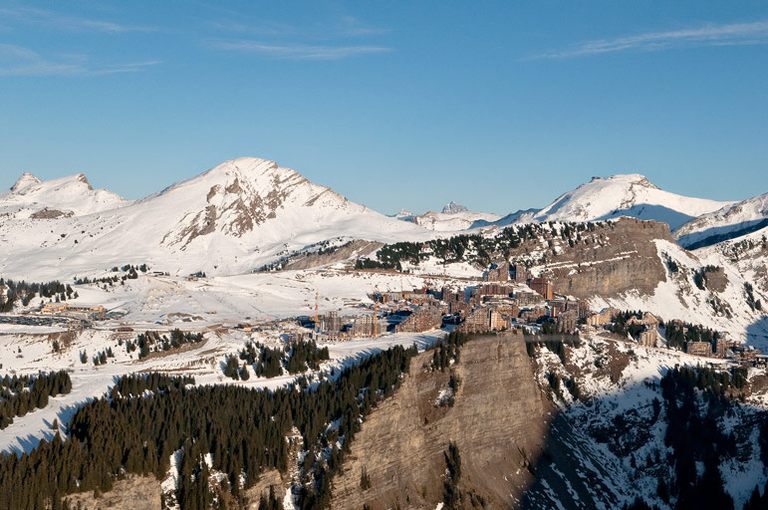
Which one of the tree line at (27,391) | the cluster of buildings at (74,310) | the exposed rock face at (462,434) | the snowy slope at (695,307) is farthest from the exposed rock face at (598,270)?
the tree line at (27,391)

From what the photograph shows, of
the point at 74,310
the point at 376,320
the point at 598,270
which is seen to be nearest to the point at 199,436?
the point at 376,320

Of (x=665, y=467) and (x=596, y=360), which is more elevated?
(x=596, y=360)

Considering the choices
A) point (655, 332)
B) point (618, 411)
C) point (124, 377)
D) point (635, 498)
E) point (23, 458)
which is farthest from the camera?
point (655, 332)

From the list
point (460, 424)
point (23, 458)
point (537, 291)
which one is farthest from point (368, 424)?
point (537, 291)

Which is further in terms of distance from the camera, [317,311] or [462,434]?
[317,311]

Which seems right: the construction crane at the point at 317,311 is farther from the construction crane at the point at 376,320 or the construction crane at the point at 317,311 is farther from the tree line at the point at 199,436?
the tree line at the point at 199,436

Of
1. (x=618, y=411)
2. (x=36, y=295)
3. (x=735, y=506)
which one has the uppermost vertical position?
(x=36, y=295)

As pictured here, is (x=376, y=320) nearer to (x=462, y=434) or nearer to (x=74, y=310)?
(x=462, y=434)

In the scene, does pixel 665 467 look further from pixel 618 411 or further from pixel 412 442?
pixel 412 442

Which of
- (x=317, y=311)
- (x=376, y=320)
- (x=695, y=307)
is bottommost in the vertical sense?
(x=695, y=307)
